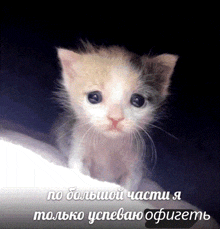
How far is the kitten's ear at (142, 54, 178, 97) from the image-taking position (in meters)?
1.21

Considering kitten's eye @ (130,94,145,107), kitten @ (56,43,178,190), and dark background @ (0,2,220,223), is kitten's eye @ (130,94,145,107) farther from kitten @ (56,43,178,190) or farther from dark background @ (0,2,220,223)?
dark background @ (0,2,220,223)

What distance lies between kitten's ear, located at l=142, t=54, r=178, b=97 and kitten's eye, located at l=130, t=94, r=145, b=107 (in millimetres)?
117

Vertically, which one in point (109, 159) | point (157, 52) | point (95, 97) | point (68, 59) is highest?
point (157, 52)

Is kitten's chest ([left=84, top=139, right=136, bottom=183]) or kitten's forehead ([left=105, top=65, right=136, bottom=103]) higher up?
kitten's forehead ([left=105, top=65, right=136, bottom=103])

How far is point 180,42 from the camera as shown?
1222 mm

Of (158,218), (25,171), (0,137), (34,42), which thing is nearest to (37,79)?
(34,42)

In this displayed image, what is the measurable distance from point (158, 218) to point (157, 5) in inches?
33.5

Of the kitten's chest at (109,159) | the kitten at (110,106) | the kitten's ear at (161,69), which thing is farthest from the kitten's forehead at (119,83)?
the kitten's chest at (109,159)

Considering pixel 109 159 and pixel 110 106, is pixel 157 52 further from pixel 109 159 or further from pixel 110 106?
pixel 109 159

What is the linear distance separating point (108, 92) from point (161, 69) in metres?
0.29

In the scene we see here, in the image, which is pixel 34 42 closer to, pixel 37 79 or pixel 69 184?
pixel 37 79

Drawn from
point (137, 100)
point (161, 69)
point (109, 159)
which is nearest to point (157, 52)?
point (161, 69)

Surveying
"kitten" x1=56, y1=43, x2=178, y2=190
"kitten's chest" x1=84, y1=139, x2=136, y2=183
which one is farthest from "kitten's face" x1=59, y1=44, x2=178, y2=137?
"kitten's chest" x1=84, y1=139, x2=136, y2=183

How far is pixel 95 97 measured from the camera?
3.71 ft
